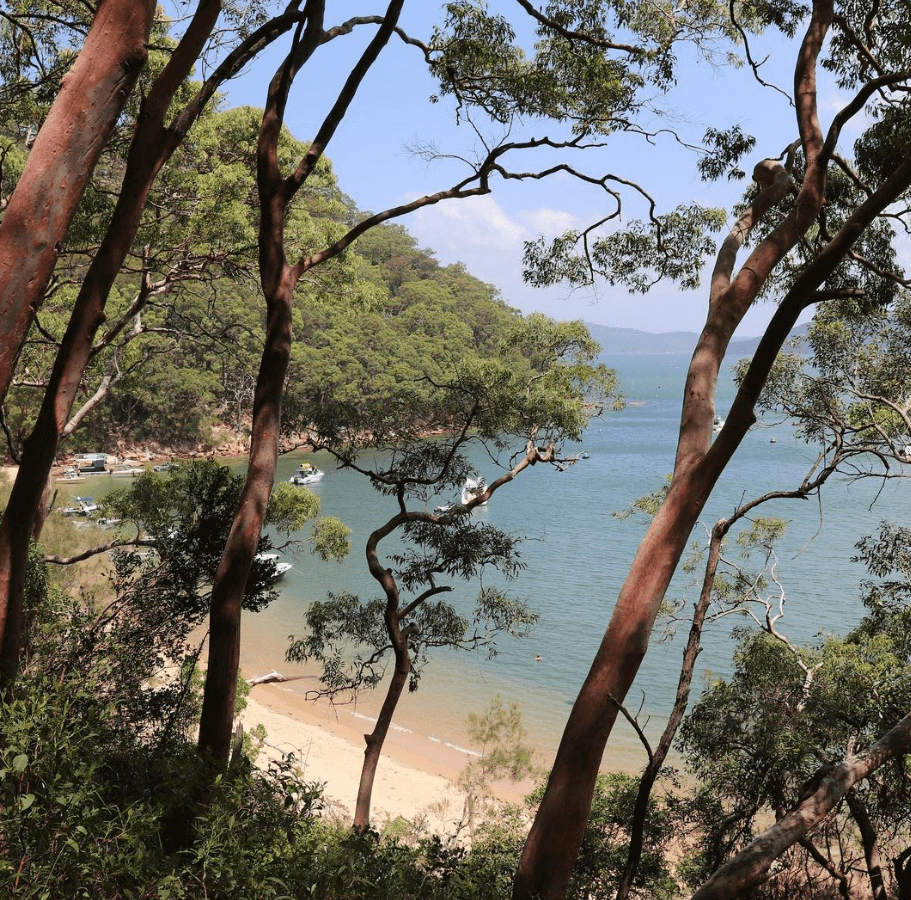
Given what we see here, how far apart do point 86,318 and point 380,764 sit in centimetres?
973

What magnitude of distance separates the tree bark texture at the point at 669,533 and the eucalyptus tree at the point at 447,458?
10.3ft

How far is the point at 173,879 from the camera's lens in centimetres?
201

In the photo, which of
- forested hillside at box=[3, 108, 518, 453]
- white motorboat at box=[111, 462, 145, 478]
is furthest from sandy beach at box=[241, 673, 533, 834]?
white motorboat at box=[111, 462, 145, 478]

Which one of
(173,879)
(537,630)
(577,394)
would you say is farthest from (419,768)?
(173,879)

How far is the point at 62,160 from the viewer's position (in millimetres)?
3066

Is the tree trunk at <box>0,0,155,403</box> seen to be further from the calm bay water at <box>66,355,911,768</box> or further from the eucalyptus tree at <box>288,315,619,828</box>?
the calm bay water at <box>66,355,911,768</box>

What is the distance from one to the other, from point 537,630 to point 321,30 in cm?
1309

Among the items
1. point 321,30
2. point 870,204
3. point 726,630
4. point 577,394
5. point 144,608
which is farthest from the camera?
point 726,630

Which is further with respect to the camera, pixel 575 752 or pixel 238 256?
pixel 238 256

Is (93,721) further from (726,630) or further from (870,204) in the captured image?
(726,630)

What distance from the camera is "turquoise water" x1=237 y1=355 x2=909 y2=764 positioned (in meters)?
14.4

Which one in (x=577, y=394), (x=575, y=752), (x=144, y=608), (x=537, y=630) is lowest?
(x=537, y=630)

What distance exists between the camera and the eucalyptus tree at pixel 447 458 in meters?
7.49

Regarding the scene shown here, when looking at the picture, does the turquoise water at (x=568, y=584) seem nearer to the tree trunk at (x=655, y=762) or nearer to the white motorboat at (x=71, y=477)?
the tree trunk at (x=655, y=762)
